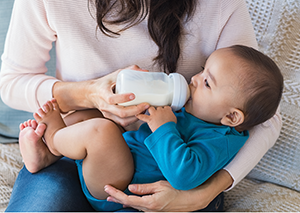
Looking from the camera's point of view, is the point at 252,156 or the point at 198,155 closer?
the point at 198,155

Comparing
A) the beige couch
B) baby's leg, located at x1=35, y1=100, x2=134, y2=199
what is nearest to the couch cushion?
the beige couch

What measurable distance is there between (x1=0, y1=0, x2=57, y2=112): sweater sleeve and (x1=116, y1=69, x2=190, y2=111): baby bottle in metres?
0.38

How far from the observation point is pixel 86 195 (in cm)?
95

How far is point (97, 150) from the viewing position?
2.75ft

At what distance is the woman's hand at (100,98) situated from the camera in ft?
2.62

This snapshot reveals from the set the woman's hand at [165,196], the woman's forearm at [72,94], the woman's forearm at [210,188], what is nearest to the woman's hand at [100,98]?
the woman's forearm at [72,94]

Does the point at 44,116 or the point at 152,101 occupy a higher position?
the point at 152,101

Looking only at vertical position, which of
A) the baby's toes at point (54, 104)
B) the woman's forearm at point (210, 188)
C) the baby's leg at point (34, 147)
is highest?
the baby's toes at point (54, 104)

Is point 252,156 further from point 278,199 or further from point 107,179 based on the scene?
point 107,179

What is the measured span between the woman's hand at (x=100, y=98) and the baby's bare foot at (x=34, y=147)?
0.15 m

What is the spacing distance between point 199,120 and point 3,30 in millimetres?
1096

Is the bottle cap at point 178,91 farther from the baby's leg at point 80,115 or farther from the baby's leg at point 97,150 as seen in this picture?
the baby's leg at point 80,115

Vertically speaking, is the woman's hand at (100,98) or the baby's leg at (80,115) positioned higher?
the woman's hand at (100,98)

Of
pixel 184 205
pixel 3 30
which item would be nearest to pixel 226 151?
pixel 184 205
